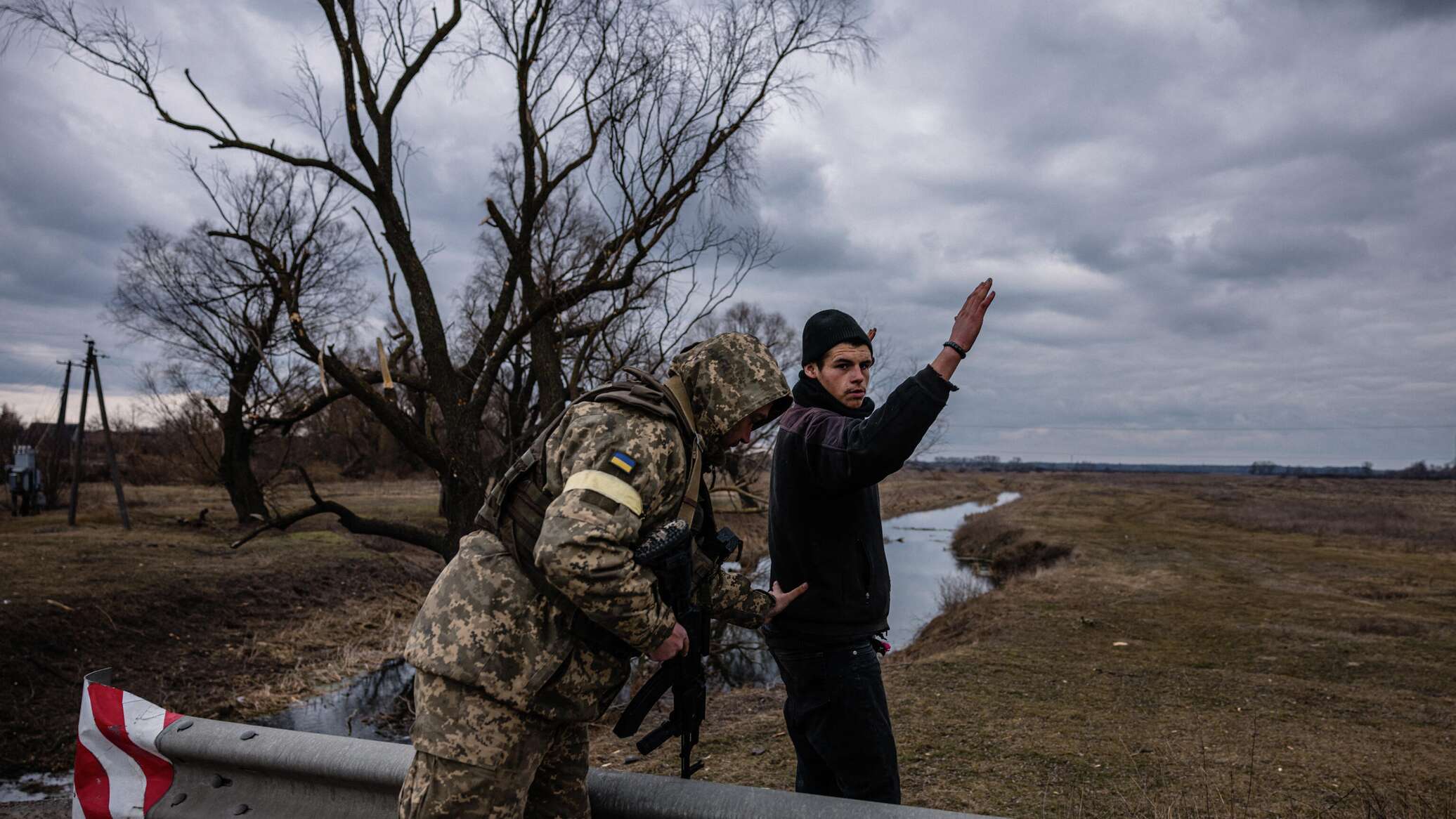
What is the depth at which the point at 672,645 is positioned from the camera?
7.65 ft

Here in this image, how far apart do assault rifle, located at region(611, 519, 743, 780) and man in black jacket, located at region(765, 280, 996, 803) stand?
331 millimetres

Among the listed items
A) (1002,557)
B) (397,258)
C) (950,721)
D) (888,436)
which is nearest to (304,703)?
(397,258)

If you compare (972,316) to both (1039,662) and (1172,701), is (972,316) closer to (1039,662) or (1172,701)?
(1172,701)

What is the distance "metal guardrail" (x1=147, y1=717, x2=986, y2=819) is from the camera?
7.13ft

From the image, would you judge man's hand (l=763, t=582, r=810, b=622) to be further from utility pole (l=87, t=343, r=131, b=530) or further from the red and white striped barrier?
utility pole (l=87, t=343, r=131, b=530)

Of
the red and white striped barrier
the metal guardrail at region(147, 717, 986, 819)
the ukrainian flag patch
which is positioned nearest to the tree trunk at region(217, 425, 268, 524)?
the red and white striped barrier

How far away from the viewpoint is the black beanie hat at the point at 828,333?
300cm

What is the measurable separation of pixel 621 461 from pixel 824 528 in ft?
3.49

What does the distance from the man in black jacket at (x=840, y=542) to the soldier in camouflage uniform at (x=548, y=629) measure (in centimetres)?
61

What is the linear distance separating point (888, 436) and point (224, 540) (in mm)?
18366

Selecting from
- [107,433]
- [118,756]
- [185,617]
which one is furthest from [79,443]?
[118,756]

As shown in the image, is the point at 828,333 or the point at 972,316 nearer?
the point at 972,316

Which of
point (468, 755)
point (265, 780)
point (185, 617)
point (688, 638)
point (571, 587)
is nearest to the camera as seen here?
point (571, 587)

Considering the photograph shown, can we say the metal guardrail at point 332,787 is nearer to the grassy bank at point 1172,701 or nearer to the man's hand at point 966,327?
the man's hand at point 966,327
